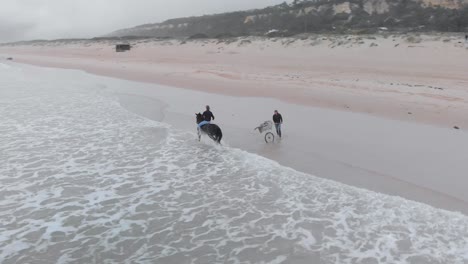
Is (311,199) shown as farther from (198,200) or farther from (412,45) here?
(412,45)

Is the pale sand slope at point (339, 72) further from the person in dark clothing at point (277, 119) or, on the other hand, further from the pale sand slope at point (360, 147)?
the person in dark clothing at point (277, 119)

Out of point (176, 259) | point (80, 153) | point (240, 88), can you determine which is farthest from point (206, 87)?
point (176, 259)

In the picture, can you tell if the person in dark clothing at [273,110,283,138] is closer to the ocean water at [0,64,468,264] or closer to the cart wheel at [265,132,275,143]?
the cart wheel at [265,132,275,143]

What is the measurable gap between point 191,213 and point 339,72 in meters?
21.8

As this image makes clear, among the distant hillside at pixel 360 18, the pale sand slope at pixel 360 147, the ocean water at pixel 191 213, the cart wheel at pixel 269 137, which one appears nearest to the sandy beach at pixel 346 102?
the pale sand slope at pixel 360 147

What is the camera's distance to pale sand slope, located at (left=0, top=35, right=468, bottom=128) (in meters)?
18.1

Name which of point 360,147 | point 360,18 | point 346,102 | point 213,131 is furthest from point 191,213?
point 360,18

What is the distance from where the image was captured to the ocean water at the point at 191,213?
24.3ft

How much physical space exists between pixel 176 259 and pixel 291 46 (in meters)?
34.8

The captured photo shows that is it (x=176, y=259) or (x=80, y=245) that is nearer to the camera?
(x=176, y=259)

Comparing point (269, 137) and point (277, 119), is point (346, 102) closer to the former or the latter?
point (277, 119)

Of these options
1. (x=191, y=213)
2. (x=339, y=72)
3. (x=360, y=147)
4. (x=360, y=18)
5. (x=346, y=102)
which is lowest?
(x=191, y=213)

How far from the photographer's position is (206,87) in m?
25.9

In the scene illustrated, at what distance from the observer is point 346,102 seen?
19.0m
